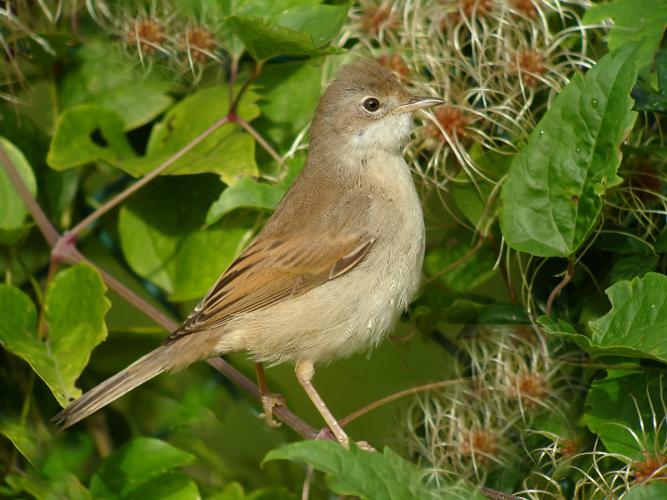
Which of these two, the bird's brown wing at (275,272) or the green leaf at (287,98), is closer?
the bird's brown wing at (275,272)

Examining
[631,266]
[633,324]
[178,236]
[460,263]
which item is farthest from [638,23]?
[178,236]

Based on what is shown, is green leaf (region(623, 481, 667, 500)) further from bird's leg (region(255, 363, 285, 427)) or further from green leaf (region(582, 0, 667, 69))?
bird's leg (region(255, 363, 285, 427))

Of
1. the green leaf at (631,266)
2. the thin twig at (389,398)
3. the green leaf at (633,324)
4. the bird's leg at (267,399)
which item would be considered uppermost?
the green leaf at (633,324)

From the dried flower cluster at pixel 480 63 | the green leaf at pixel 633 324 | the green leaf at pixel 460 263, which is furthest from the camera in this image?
the green leaf at pixel 460 263

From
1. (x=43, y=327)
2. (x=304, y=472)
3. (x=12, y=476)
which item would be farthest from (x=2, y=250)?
(x=304, y=472)

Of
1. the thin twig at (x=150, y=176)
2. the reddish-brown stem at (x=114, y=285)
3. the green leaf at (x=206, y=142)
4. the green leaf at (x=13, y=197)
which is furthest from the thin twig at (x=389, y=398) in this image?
the green leaf at (x=13, y=197)

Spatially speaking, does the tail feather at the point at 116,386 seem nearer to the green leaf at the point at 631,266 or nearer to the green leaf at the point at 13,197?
the green leaf at the point at 13,197

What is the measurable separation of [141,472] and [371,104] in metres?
1.55

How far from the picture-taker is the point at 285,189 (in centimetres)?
326

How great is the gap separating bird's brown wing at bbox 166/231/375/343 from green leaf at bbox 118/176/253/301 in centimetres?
9

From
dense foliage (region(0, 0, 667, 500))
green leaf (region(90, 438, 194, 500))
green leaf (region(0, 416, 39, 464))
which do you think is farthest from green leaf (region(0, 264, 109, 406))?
green leaf (region(90, 438, 194, 500))

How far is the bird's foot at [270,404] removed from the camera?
132 inches

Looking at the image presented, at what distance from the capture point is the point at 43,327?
3.05 meters

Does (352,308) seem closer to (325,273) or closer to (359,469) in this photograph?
(325,273)
